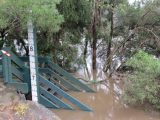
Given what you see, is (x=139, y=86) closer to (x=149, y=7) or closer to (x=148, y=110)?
(x=148, y=110)

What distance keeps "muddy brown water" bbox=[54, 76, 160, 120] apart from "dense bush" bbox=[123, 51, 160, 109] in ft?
1.01

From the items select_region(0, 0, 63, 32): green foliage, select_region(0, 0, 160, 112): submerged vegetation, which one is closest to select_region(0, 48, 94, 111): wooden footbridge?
select_region(0, 0, 160, 112): submerged vegetation

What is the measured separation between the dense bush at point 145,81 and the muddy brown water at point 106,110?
309 millimetres

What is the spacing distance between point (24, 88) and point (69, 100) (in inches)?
43.3

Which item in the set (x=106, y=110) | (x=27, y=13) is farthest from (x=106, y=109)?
(x=27, y=13)

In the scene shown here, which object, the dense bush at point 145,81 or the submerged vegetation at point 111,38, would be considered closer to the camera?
the dense bush at point 145,81

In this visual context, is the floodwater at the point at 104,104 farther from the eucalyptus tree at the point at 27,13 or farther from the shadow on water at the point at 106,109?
the eucalyptus tree at the point at 27,13

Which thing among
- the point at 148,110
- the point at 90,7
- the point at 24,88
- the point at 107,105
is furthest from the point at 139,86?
the point at 90,7

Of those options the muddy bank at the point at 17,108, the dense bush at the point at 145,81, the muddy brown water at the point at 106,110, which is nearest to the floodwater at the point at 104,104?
the muddy brown water at the point at 106,110

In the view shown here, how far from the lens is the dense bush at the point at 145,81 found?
7078 millimetres

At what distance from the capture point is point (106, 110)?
7.79m

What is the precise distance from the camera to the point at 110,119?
7.29 m

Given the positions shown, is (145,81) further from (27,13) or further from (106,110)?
(27,13)

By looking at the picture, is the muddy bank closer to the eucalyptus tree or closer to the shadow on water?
the shadow on water
